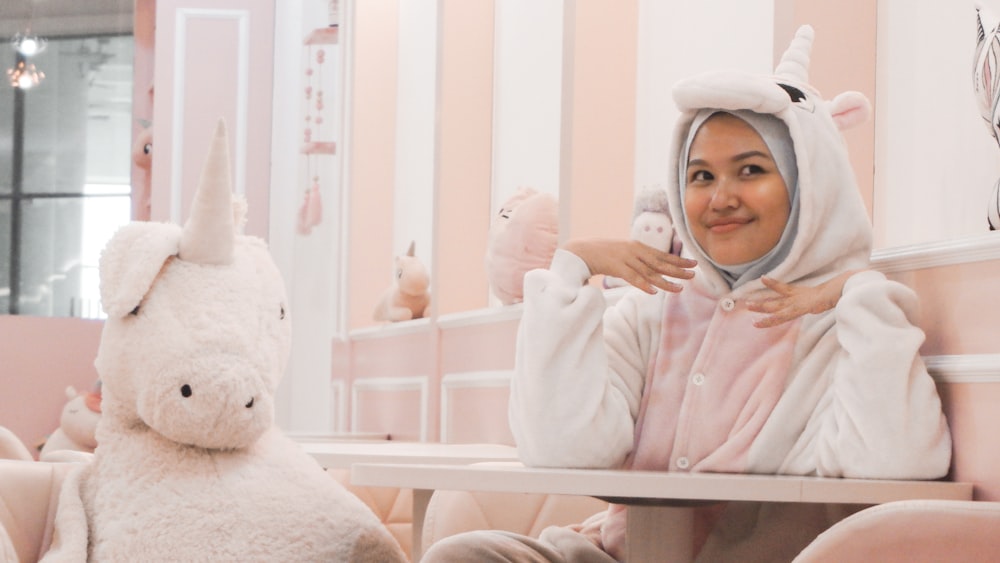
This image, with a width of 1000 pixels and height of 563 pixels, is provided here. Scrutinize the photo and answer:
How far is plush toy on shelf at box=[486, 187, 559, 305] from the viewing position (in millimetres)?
3490

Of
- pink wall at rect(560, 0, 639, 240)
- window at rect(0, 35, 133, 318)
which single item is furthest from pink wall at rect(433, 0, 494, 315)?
window at rect(0, 35, 133, 318)

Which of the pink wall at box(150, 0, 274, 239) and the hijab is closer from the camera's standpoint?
the hijab

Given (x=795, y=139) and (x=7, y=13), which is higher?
(x=7, y=13)

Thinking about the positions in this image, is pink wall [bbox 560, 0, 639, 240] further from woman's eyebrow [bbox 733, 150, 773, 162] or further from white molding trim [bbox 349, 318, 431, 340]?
woman's eyebrow [bbox 733, 150, 773, 162]

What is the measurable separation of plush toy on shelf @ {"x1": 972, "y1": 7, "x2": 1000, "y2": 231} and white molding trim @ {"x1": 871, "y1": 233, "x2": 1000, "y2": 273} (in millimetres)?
79

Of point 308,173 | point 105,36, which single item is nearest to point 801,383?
point 308,173

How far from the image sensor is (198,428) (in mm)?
1730

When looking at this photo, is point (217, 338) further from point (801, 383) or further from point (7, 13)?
point (7, 13)

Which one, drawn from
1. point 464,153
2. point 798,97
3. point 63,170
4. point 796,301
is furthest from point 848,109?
point 63,170

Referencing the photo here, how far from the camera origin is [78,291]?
307 inches

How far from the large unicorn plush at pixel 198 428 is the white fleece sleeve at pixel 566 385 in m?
0.29

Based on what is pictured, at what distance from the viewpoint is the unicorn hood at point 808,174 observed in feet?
5.90

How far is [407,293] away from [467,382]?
0.85 m

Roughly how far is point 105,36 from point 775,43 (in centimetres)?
650
